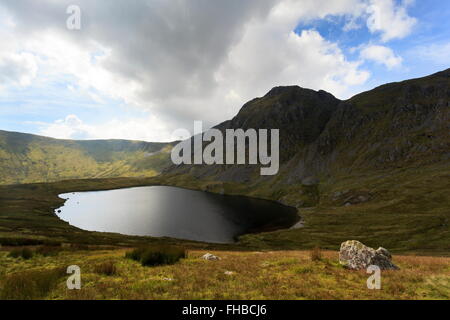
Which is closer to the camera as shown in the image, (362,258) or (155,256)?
(362,258)

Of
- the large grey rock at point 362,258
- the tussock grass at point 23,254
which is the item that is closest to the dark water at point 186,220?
the tussock grass at point 23,254

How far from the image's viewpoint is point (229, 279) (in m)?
13.4

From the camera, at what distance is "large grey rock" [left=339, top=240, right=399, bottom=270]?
16.2m

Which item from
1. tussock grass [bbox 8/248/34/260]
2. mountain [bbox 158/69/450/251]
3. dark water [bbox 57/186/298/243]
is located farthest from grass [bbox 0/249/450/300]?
dark water [bbox 57/186/298/243]

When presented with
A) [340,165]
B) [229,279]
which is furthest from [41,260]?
[340,165]

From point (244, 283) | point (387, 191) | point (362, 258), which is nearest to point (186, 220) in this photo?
point (362, 258)

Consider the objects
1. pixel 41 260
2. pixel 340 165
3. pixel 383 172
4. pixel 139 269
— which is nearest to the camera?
pixel 139 269

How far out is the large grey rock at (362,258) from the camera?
16.2m

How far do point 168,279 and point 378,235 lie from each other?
3304 inches

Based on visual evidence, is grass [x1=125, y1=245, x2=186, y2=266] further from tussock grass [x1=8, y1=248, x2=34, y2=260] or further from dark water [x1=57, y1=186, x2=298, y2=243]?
dark water [x1=57, y1=186, x2=298, y2=243]

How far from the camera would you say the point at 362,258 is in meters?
16.4

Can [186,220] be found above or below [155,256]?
below

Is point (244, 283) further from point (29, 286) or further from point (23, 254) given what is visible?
point (23, 254)
